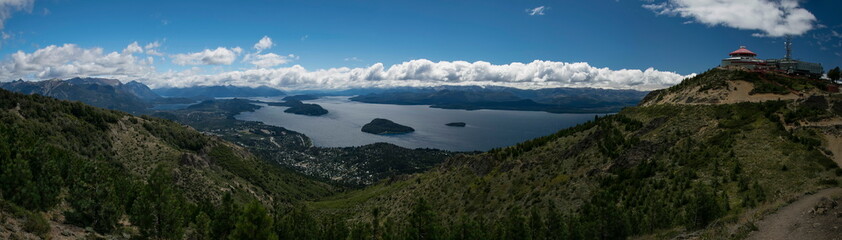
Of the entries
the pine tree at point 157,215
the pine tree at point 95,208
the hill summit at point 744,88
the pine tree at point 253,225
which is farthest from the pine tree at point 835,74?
the pine tree at point 95,208

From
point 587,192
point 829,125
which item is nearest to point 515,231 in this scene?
point 587,192

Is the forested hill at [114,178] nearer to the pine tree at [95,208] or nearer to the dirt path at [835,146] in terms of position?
the pine tree at [95,208]

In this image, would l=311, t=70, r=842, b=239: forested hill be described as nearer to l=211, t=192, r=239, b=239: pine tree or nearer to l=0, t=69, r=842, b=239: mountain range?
l=0, t=69, r=842, b=239: mountain range

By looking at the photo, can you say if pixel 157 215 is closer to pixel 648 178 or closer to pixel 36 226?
pixel 36 226

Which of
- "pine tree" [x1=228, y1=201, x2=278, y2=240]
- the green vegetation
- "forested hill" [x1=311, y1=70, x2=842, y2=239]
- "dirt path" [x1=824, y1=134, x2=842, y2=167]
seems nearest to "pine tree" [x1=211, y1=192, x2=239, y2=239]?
"pine tree" [x1=228, y1=201, x2=278, y2=240]

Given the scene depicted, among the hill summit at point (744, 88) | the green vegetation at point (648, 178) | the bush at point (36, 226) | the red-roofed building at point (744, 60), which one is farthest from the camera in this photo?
the red-roofed building at point (744, 60)

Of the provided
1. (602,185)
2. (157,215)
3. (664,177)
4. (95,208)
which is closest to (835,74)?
(664,177)
